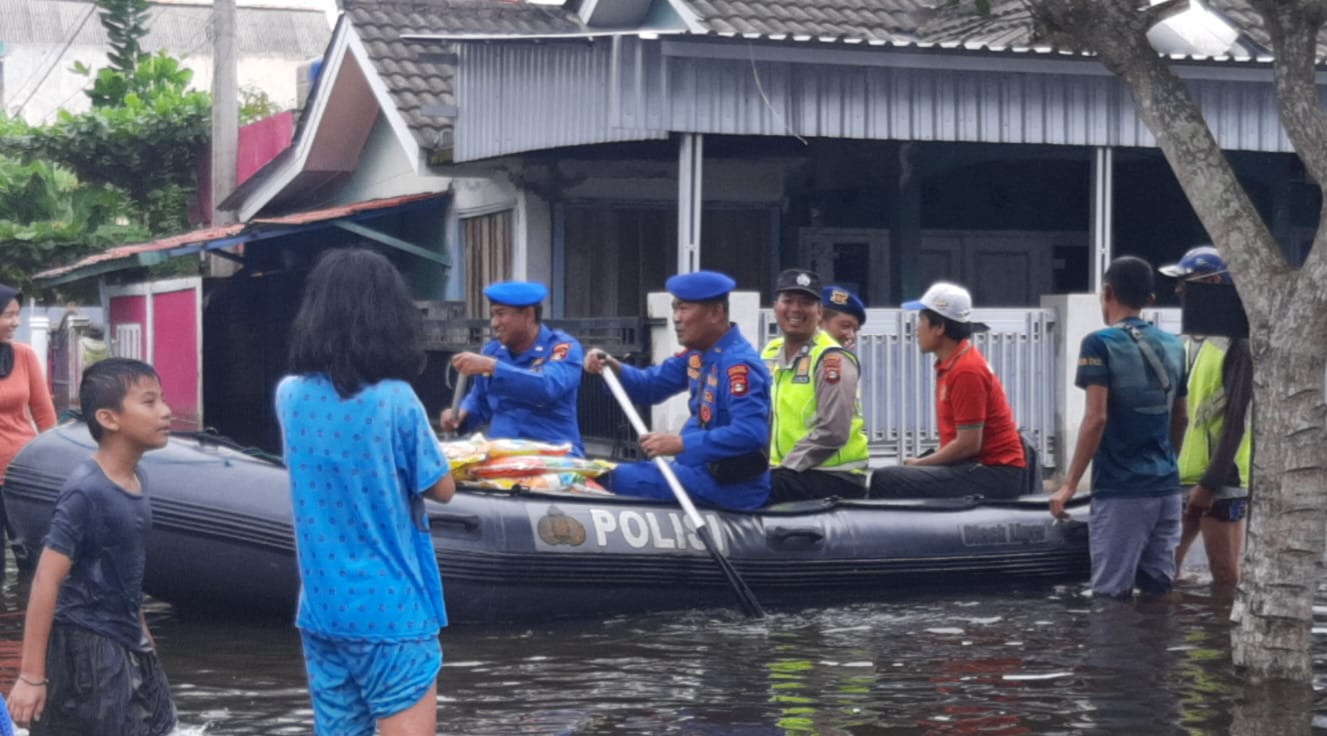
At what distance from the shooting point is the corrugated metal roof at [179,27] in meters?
58.0

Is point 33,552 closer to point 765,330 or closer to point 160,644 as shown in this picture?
point 160,644

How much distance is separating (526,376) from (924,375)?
570 cm

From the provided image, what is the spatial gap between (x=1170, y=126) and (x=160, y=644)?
4.66 metres

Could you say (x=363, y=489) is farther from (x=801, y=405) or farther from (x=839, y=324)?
(x=839, y=324)

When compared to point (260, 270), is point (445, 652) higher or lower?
lower

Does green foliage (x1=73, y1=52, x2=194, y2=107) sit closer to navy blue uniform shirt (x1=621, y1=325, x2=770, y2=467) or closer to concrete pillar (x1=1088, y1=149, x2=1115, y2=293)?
concrete pillar (x1=1088, y1=149, x2=1115, y2=293)

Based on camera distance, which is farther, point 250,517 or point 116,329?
point 116,329

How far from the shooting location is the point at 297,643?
8203 millimetres

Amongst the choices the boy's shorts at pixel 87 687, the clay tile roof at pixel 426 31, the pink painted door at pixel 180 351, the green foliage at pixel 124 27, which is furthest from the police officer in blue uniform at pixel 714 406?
the green foliage at pixel 124 27

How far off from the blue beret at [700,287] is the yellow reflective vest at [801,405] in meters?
0.60

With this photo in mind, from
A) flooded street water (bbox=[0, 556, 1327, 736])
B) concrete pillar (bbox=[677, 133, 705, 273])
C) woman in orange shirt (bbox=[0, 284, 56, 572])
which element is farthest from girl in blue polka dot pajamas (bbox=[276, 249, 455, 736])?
concrete pillar (bbox=[677, 133, 705, 273])

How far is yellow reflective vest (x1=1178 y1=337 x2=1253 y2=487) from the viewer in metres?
8.63

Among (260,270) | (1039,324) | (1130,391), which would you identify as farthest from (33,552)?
(260,270)

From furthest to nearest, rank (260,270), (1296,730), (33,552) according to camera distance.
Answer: (260,270)
(33,552)
(1296,730)
